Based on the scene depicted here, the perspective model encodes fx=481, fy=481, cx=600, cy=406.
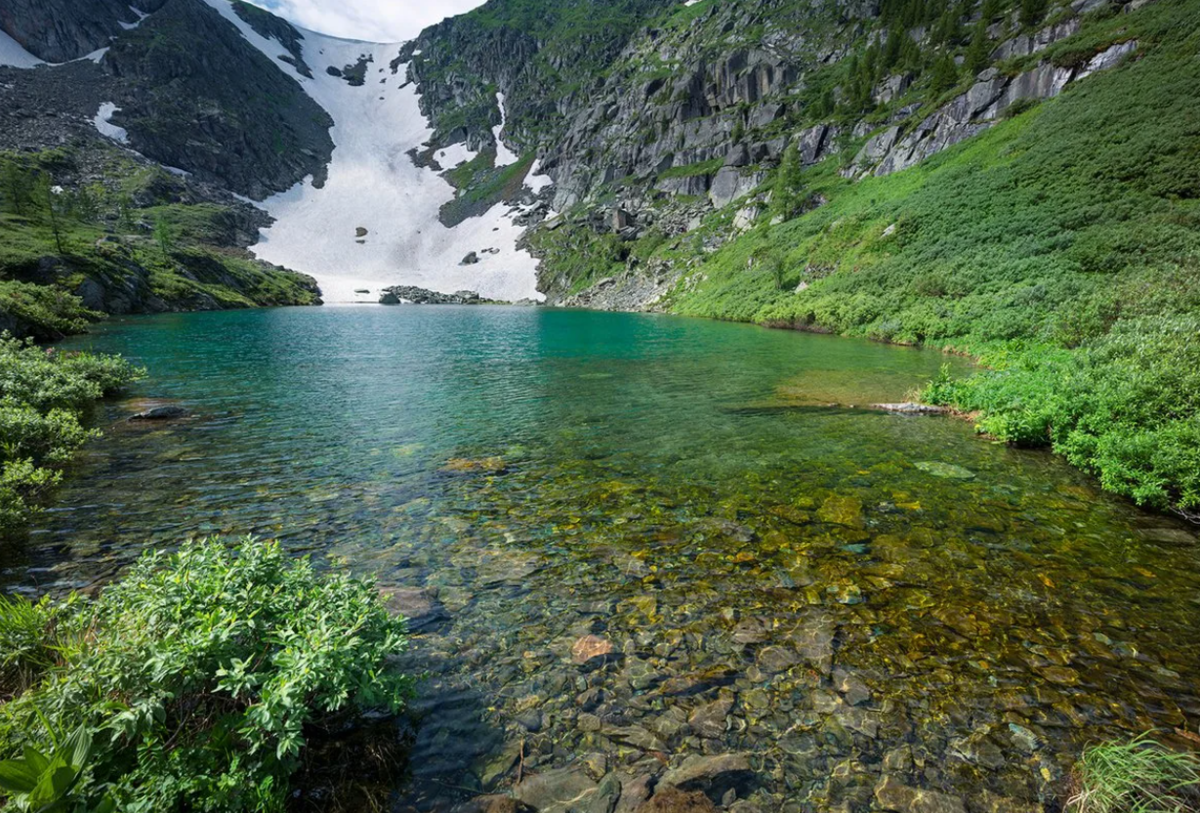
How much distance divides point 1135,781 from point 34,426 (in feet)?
65.0

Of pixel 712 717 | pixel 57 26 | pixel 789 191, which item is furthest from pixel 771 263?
pixel 57 26

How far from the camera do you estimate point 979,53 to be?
85.9 meters

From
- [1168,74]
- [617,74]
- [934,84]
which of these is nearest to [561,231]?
[617,74]

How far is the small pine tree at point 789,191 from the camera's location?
89688mm

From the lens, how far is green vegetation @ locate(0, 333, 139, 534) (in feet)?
30.5

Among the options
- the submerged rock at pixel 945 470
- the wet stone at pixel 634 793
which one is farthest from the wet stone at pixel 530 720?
the submerged rock at pixel 945 470

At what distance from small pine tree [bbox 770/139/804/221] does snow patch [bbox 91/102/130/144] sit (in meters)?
202

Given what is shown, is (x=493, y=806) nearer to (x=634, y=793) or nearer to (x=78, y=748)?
(x=634, y=793)

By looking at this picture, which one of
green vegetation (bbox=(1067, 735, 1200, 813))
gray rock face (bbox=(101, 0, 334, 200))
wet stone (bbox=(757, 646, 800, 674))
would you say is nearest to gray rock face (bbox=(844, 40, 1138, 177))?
green vegetation (bbox=(1067, 735, 1200, 813))

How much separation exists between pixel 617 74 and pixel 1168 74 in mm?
189175

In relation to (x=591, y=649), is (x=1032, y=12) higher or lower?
higher

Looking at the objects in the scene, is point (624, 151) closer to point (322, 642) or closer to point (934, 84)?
point (934, 84)

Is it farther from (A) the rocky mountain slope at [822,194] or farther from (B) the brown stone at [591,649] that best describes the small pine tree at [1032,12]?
(B) the brown stone at [591,649]

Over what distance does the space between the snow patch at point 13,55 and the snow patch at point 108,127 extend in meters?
28.6
